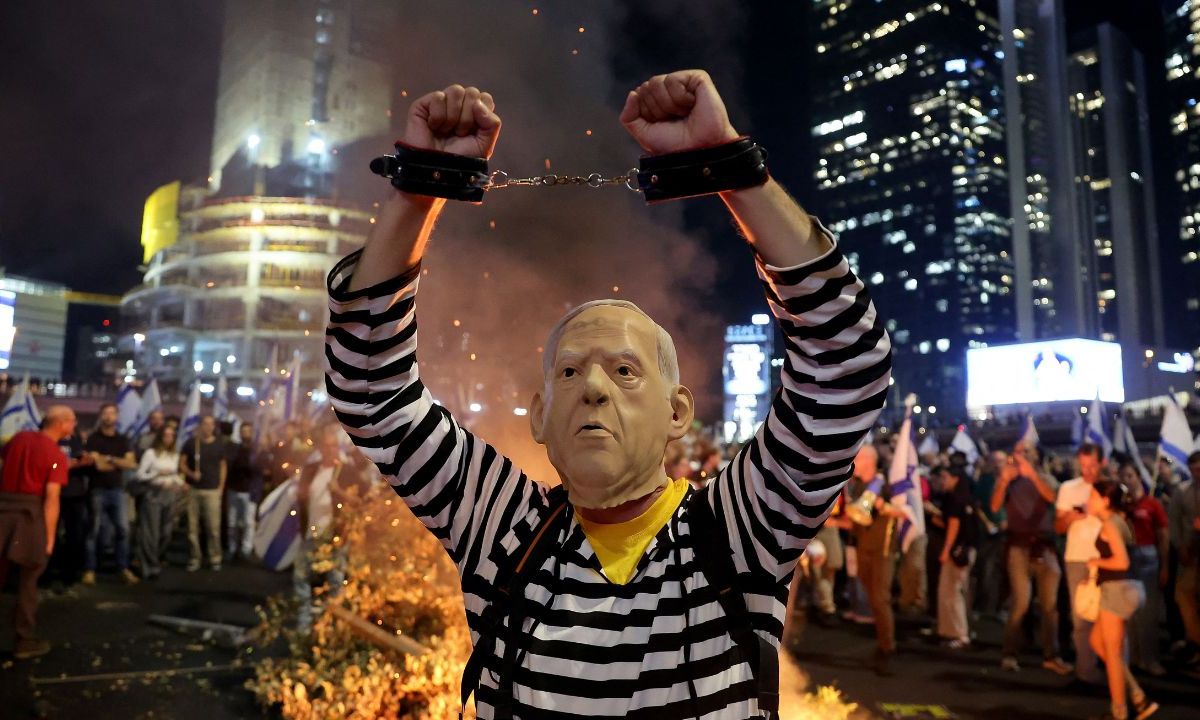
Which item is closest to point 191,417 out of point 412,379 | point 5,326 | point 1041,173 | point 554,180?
point 5,326

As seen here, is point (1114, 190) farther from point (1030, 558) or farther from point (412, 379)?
point (412, 379)

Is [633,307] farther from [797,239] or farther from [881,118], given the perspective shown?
[881,118]

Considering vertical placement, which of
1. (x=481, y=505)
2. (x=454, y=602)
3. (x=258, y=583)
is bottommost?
(x=258, y=583)

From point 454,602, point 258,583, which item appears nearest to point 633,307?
point 454,602

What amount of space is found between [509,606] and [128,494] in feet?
36.1

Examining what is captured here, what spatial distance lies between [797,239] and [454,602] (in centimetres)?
418

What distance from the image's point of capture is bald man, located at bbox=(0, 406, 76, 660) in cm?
608

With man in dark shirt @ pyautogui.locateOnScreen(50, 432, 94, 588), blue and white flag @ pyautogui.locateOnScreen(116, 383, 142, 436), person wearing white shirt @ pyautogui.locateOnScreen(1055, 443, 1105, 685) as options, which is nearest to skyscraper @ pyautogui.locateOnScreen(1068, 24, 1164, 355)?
person wearing white shirt @ pyautogui.locateOnScreen(1055, 443, 1105, 685)

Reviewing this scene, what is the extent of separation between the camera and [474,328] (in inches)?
391

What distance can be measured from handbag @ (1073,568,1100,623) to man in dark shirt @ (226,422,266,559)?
33.5ft

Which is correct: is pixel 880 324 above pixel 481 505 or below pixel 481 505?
above

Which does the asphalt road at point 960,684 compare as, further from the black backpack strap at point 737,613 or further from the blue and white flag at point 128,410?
the blue and white flag at point 128,410

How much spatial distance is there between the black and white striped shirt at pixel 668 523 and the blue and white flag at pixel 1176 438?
1224 centimetres

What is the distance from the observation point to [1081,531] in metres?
6.08
